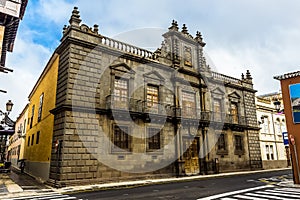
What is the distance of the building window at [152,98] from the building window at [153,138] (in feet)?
5.16

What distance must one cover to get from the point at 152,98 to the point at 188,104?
13.6ft

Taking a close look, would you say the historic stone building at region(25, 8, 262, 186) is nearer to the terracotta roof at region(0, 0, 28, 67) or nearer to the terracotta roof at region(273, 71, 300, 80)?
the terracotta roof at region(0, 0, 28, 67)

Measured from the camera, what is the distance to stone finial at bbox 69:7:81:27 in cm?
1603

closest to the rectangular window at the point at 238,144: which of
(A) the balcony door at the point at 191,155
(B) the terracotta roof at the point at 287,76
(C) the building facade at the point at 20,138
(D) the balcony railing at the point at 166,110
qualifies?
(D) the balcony railing at the point at 166,110

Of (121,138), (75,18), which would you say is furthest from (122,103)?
(75,18)

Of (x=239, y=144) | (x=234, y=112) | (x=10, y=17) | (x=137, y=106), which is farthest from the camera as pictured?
(x=234, y=112)

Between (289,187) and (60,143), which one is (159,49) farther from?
(289,187)

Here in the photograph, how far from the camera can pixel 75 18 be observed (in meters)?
16.1

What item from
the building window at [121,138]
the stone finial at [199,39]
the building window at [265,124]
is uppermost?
the stone finial at [199,39]

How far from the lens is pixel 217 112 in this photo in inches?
928

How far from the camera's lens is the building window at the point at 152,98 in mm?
18786

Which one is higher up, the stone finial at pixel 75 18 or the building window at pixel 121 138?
the stone finial at pixel 75 18

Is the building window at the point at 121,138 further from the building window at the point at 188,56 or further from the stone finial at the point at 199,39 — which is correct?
the stone finial at the point at 199,39

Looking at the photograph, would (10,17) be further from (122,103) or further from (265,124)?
(265,124)
